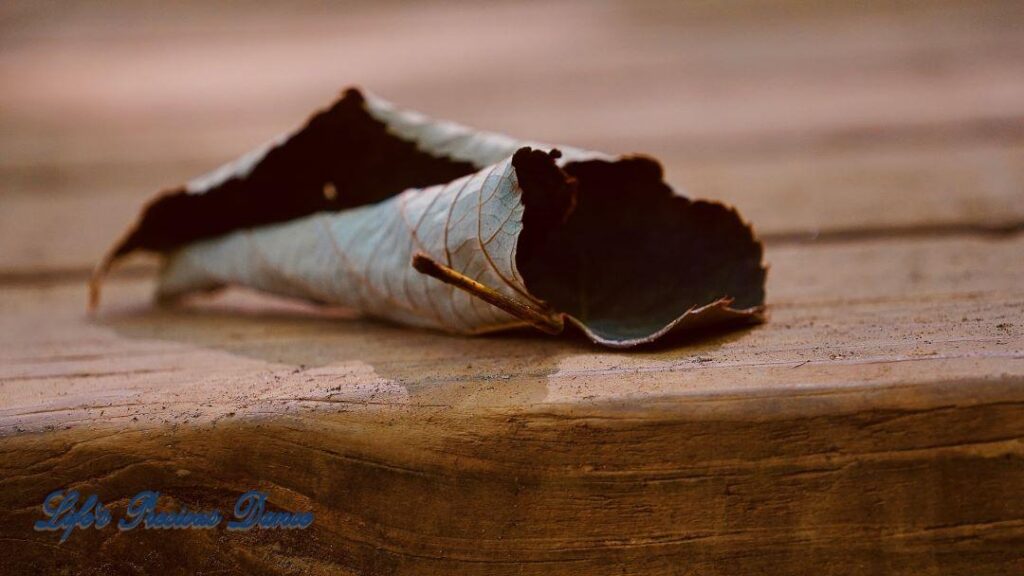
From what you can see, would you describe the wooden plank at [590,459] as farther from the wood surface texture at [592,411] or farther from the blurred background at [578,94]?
the blurred background at [578,94]

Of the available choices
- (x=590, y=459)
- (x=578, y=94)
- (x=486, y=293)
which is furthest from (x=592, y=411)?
(x=578, y=94)


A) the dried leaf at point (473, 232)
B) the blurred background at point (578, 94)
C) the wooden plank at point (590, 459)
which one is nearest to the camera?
the wooden plank at point (590, 459)

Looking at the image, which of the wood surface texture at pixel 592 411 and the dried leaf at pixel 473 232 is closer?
the wood surface texture at pixel 592 411

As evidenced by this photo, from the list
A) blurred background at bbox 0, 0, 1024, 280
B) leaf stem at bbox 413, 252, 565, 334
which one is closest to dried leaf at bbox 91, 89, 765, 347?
leaf stem at bbox 413, 252, 565, 334

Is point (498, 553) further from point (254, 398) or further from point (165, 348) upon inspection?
point (165, 348)

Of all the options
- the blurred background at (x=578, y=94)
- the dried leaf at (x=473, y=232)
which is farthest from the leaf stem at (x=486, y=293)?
the blurred background at (x=578, y=94)


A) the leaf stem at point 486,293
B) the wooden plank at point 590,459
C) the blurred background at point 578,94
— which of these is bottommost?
the wooden plank at point 590,459

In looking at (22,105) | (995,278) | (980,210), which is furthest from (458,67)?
(995,278)
